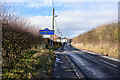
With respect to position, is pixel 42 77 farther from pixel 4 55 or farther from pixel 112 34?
pixel 112 34

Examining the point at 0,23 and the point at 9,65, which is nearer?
the point at 0,23

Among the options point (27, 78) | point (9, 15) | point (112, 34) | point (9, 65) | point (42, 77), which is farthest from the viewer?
point (112, 34)

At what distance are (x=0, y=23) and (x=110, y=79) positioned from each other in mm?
6271

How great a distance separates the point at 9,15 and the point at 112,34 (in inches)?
831

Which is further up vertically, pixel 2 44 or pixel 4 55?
pixel 2 44

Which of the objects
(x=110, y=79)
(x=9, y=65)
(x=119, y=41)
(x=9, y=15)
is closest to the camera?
(x=110, y=79)

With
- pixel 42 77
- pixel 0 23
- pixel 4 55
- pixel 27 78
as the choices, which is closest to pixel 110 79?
pixel 42 77

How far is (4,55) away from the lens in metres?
7.29

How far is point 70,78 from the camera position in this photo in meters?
7.43

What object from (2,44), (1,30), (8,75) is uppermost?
(1,30)

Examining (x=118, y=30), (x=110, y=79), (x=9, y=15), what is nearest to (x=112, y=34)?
(x=118, y=30)

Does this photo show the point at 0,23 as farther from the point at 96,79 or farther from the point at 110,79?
the point at 110,79

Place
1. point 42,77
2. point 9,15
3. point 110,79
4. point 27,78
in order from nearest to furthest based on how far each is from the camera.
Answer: point 27,78
point 42,77
point 110,79
point 9,15

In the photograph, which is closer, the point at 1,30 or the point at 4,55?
the point at 1,30
